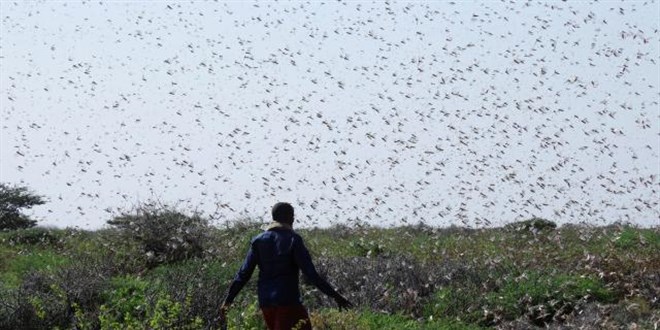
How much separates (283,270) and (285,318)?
18.0 inches

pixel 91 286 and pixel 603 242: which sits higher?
pixel 91 286

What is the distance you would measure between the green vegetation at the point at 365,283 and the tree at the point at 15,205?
513 inches

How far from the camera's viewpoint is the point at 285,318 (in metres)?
11.5

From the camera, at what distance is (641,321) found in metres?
15.6

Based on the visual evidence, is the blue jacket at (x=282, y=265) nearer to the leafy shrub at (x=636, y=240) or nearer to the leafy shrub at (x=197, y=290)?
the leafy shrub at (x=197, y=290)

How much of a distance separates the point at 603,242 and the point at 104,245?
1088cm

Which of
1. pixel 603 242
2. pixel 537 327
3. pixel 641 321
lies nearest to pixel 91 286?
pixel 537 327

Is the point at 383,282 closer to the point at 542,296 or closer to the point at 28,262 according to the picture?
the point at 542,296

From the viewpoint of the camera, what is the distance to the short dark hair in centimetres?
1136

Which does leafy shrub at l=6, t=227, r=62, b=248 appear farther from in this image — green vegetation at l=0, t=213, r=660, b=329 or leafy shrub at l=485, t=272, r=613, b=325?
leafy shrub at l=485, t=272, r=613, b=325

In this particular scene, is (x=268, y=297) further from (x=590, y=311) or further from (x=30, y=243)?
(x=30, y=243)

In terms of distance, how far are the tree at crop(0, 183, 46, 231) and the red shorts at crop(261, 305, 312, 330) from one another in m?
30.7

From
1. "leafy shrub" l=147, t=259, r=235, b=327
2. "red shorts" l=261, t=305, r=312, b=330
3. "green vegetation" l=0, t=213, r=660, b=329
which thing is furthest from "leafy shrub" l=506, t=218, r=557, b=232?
"red shorts" l=261, t=305, r=312, b=330

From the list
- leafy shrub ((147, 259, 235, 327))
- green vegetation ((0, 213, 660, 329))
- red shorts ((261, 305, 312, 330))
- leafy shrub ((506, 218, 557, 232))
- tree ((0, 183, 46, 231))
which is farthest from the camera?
tree ((0, 183, 46, 231))
